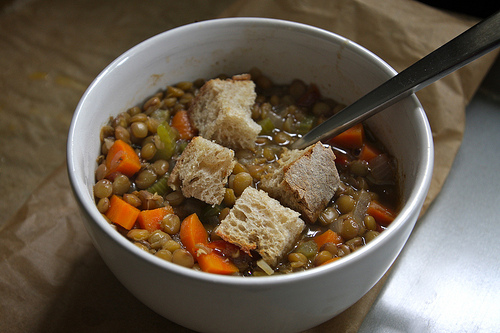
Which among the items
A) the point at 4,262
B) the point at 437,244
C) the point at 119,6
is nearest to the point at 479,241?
the point at 437,244

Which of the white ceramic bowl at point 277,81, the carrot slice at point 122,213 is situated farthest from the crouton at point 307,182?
the carrot slice at point 122,213

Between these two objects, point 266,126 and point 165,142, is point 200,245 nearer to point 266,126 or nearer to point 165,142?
point 165,142

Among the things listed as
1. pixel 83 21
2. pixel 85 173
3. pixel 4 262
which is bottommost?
pixel 4 262

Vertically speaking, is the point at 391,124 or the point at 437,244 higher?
the point at 391,124

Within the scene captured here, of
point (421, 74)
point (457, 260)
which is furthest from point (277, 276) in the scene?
point (457, 260)

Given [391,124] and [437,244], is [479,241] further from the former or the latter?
[391,124]
